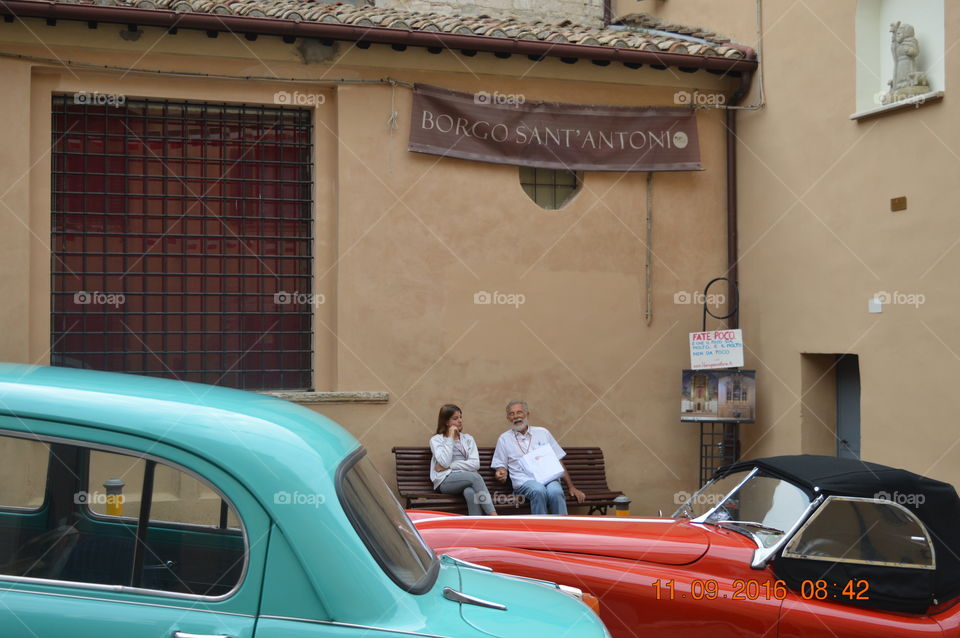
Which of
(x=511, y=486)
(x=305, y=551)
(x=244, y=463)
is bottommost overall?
(x=511, y=486)

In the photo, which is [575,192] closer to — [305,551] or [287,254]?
[287,254]

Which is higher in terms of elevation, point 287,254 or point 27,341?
point 287,254

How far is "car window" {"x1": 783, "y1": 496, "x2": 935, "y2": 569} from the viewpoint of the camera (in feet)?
15.2

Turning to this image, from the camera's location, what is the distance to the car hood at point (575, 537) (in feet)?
15.8

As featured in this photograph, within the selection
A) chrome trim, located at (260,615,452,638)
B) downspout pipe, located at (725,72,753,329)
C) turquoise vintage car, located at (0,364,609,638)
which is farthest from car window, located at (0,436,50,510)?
downspout pipe, located at (725,72,753,329)

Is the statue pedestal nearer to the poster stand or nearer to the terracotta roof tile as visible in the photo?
the terracotta roof tile

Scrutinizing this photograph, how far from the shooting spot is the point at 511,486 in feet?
30.7

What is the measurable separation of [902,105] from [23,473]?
7740 mm

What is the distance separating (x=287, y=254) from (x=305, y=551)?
725 cm

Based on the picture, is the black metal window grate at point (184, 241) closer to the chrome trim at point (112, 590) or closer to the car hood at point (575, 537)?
the car hood at point (575, 537)

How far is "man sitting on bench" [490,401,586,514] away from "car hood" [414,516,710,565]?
3.81 m

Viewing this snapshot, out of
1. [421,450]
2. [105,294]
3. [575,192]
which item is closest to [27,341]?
[105,294]

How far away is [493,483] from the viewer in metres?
9.37

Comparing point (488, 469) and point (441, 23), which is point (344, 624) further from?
point (441, 23)
